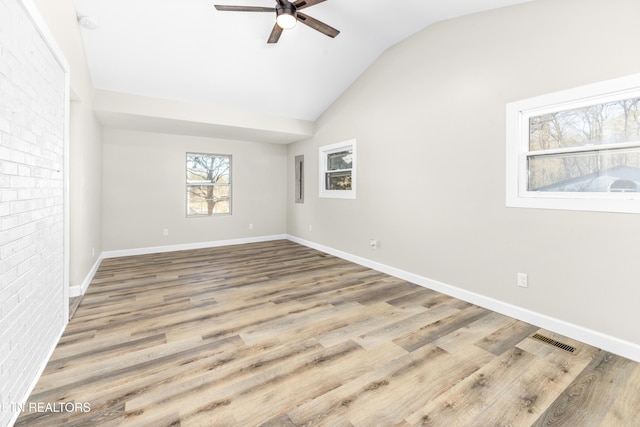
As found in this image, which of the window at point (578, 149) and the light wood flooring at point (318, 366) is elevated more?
the window at point (578, 149)

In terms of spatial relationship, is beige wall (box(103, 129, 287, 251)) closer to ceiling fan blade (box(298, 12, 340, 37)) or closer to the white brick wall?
the white brick wall

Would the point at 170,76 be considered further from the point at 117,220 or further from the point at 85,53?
the point at 117,220

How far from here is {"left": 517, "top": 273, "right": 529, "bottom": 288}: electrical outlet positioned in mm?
2678

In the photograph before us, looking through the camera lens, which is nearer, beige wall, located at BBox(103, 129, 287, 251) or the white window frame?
beige wall, located at BBox(103, 129, 287, 251)

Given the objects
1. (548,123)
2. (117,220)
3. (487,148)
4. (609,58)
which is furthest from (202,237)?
(609,58)

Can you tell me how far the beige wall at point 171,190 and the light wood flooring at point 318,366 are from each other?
221 cm

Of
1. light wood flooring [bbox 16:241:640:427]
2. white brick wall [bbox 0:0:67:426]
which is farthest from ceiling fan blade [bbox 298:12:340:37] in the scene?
light wood flooring [bbox 16:241:640:427]

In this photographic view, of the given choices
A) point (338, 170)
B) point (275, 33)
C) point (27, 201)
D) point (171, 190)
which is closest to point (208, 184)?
point (171, 190)

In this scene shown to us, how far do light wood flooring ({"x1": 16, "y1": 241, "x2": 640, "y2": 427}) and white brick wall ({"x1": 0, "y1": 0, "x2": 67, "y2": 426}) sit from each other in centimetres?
23

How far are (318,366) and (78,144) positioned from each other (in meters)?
3.27

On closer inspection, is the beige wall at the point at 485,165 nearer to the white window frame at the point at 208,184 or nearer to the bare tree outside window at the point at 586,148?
the bare tree outside window at the point at 586,148

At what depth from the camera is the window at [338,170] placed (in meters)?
4.76

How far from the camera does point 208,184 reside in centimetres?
599

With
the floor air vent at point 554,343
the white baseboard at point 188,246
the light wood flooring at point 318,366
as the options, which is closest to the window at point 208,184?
the white baseboard at point 188,246
